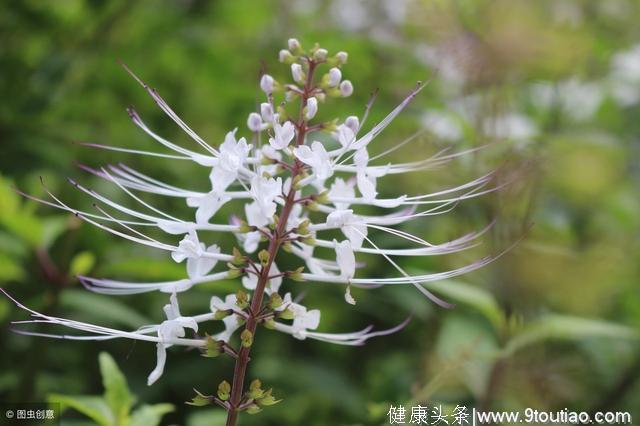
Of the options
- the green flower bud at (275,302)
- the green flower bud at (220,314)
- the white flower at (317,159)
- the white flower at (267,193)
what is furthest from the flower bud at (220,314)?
the white flower at (317,159)

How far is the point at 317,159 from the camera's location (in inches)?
58.3

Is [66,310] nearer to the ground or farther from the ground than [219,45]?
nearer to the ground

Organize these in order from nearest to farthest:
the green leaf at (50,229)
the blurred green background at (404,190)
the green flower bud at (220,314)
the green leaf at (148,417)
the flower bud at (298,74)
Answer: the green flower bud at (220,314) → the flower bud at (298,74) → the green leaf at (148,417) → the blurred green background at (404,190) → the green leaf at (50,229)

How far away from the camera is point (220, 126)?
12.7 ft

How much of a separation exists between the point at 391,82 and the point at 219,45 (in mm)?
1010

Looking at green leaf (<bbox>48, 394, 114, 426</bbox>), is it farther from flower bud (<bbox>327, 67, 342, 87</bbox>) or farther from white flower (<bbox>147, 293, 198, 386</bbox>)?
flower bud (<bbox>327, 67, 342, 87</bbox>)

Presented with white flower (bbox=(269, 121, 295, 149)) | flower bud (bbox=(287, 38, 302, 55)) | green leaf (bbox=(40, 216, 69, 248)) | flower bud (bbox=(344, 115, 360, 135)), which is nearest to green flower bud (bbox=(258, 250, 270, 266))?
white flower (bbox=(269, 121, 295, 149))

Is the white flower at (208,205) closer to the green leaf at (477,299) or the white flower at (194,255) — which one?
the white flower at (194,255)

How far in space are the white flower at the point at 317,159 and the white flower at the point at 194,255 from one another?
→ 0.91 ft

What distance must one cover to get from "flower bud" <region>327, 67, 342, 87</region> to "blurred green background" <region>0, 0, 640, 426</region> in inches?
27.6

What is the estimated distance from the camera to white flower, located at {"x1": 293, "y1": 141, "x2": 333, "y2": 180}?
1.47 metres

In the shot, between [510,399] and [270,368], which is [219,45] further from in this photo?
[510,399]

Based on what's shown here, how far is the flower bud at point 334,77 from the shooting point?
1645mm

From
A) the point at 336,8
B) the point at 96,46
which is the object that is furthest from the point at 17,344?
the point at 336,8
